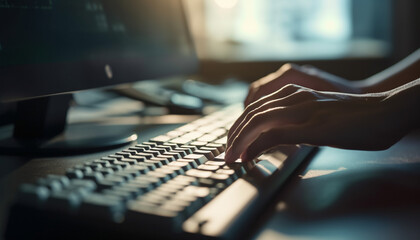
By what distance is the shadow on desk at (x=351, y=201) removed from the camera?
1.07 ft

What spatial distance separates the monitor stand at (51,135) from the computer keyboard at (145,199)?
0.58 ft

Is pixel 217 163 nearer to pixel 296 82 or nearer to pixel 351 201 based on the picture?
pixel 351 201

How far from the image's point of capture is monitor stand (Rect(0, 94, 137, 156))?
0.58m

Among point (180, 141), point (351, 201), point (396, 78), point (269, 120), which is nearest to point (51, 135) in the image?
point (180, 141)

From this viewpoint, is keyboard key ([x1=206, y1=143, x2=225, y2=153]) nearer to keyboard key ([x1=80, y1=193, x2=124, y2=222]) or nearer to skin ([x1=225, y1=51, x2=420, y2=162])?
skin ([x1=225, y1=51, x2=420, y2=162])

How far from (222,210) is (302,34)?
5.85 ft

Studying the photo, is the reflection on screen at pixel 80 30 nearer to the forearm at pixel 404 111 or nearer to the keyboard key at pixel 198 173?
the keyboard key at pixel 198 173

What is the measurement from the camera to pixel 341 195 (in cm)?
40

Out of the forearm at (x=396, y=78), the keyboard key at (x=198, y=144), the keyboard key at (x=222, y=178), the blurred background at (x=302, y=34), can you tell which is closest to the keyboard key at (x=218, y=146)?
the keyboard key at (x=198, y=144)

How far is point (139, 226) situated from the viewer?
0.97 feet

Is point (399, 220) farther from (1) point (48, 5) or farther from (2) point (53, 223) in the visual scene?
(1) point (48, 5)

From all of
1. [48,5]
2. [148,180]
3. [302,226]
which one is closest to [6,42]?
[48,5]

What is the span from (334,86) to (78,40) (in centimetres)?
45

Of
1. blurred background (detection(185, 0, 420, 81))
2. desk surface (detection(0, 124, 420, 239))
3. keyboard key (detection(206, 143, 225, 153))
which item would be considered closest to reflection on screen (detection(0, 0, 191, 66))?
desk surface (detection(0, 124, 420, 239))
